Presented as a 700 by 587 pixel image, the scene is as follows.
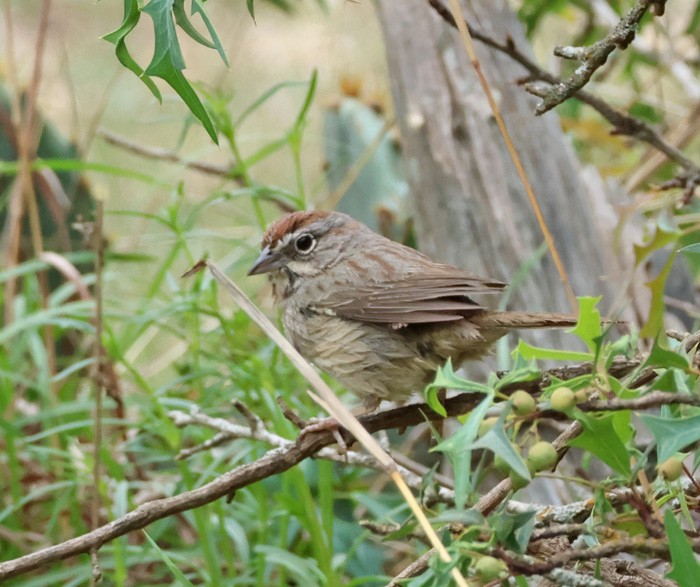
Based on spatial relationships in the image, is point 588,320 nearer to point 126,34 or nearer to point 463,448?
point 463,448

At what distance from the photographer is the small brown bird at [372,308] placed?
2.43 metres

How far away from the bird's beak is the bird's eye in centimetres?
7

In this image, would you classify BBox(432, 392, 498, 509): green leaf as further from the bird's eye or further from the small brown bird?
the bird's eye

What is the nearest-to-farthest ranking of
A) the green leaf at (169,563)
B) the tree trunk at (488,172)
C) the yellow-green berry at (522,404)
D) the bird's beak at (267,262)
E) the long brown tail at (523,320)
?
the yellow-green berry at (522,404) < the green leaf at (169,563) < the long brown tail at (523,320) < the bird's beak at (267,262) < the tree trunk at (488,172)

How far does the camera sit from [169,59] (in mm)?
1429

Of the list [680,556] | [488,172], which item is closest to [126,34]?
[680,556]

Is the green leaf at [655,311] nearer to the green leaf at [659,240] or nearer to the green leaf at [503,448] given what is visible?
the green leaf at [659,240]

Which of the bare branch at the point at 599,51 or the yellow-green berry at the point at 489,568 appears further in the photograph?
the bare branch at the point at 599,51

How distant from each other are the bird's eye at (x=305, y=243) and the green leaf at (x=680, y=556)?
1910 millimetres

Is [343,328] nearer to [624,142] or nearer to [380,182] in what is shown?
[380,182]

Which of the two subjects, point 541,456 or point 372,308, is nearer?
point 541,456

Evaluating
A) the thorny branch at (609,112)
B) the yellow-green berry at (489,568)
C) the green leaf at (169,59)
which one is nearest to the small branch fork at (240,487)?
Result: the yellow-green berry at (489,568)

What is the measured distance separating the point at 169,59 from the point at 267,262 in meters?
1.49

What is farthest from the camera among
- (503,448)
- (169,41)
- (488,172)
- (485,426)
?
(488,172)
